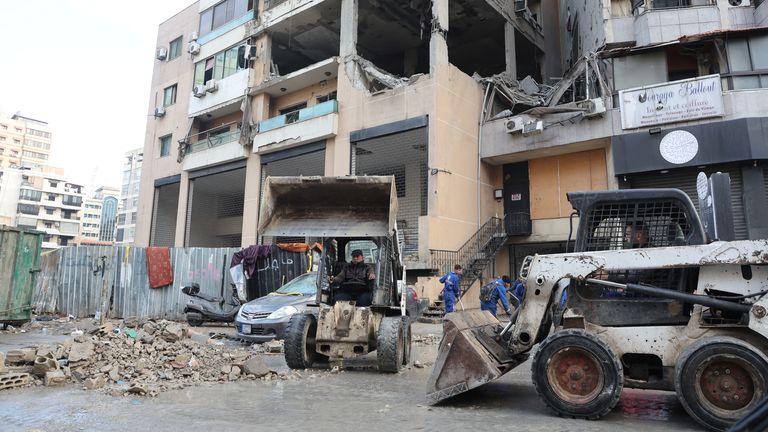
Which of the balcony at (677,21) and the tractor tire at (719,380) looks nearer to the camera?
the tractor tire at (719,380)

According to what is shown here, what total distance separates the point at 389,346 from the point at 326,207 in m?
2.40

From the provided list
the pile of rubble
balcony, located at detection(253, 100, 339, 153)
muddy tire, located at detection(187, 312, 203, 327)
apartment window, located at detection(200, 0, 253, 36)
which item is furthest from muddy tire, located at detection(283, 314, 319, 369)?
apartment window, located at detection(200, 0, 253, 36)

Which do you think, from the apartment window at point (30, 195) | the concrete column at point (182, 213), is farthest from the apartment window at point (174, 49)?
the apartment window at point (30, 195)

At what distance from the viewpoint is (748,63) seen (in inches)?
612

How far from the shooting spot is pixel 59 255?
15.3 metres

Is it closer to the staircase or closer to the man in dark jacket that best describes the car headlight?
the man in dark jacket

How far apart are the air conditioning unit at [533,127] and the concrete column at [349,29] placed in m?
8.05

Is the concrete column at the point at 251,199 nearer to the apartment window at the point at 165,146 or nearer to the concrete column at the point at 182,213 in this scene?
the concrete column at the point at 182,213

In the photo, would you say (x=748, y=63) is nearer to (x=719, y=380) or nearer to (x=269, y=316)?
A: (x=719, y=380)

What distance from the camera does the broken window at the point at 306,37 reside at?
2280 cm

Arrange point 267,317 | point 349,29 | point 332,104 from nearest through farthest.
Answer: point 267,317 → point 332,104 → point 349,29

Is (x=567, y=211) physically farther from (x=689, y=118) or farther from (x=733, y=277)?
(x=733, y=277)

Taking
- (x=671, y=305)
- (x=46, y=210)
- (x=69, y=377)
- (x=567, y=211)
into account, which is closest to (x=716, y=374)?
(x=671, y=305)

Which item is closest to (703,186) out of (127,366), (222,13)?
(127,366)
